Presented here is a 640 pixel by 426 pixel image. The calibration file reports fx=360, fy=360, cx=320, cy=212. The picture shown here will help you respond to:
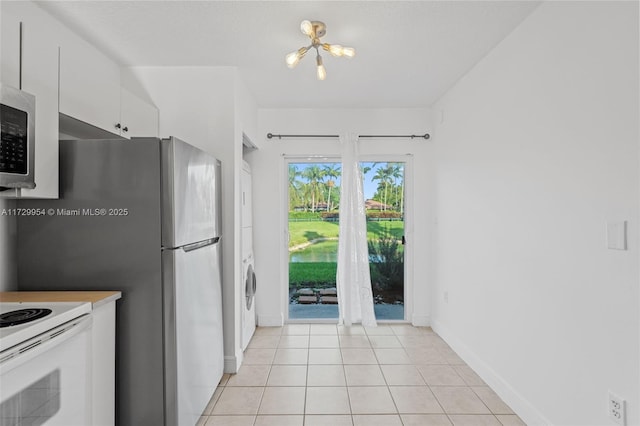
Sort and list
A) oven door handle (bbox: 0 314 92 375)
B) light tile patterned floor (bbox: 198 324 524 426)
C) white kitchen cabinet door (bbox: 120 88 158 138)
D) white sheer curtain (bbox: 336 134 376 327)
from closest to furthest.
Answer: oven door handle (bbox: 0 314 92 375) < light tile patterned floor (bbox: 198 324 524 426) < white kitchen cabinet door (bbox: 120 88 158 138) < white sheer curtain (bbox: 336 134 376 327)

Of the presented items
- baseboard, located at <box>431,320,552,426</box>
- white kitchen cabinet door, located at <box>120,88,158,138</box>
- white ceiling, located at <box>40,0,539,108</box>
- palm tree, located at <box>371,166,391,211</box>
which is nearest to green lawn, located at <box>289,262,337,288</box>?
palm tree, located at <box>371,166,391,211</box>

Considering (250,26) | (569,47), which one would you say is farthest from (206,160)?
(569,47)

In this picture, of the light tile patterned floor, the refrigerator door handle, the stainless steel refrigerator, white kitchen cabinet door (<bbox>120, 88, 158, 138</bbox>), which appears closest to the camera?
the stainless steel refrigerator

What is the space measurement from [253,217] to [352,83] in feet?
5.93

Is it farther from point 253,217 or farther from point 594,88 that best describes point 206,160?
point 594,88

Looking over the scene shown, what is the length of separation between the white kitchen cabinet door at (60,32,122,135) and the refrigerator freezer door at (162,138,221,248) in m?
0.68

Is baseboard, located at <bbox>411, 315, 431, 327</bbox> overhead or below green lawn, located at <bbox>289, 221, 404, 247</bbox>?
below

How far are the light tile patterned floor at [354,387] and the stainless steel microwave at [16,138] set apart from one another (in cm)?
170

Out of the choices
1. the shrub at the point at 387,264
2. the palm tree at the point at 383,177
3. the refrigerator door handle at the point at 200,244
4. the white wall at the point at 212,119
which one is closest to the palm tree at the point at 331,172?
the palm tree at the point at 383,177

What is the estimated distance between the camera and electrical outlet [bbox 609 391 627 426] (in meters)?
1.52

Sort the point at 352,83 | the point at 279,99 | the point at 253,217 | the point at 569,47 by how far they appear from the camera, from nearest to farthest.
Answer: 1. the point at 569,47
2. the point at 352,83
3. the point at 279,99
4. the point at 253,217

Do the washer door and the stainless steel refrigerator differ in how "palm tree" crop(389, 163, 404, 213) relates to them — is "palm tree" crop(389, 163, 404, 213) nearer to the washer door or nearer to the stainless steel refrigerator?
the washer door

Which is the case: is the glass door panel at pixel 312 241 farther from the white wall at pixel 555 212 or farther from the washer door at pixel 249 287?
the white wall at pixel 555 212

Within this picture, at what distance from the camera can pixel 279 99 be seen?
3744 mm
